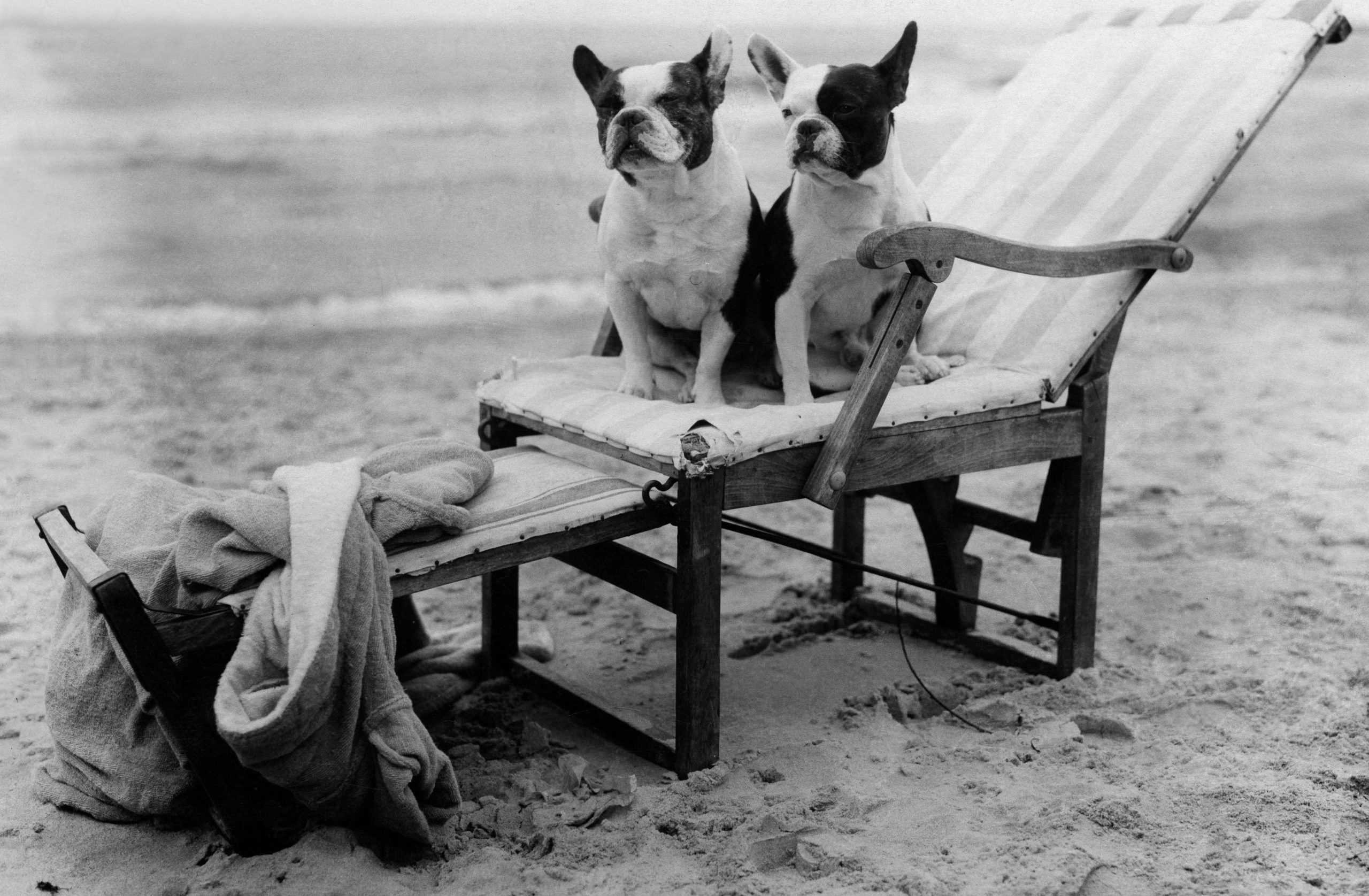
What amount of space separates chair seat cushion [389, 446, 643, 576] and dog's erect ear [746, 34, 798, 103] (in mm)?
876

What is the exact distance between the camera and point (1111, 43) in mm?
3320

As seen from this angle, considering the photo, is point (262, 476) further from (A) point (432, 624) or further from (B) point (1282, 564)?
(B) point (1282, 564)

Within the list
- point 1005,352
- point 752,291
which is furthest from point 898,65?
point 1005,352

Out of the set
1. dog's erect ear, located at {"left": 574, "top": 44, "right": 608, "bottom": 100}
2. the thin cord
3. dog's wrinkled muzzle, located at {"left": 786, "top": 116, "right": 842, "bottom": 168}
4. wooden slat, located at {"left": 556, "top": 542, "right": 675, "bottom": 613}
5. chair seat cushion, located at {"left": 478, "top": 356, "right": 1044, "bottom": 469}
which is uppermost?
dog's erect ear, located at {"left": 574, "top": 44, "right": 608, "bottom": 100}

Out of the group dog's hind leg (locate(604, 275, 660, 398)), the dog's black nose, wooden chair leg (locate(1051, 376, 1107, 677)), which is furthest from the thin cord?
the dog's black nose

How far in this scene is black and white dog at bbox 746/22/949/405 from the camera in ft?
8.12

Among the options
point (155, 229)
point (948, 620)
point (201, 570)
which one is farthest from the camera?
point (155, 229)

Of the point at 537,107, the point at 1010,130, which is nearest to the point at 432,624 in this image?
the point at 1010,130

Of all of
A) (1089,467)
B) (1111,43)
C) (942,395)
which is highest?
(1111,43)

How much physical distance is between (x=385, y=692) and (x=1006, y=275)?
1758 millimetres

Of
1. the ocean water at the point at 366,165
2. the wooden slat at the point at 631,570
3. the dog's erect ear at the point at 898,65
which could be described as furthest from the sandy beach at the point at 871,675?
the ocean water at the point at 366,165

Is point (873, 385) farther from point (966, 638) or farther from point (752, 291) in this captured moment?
point (966, 638)

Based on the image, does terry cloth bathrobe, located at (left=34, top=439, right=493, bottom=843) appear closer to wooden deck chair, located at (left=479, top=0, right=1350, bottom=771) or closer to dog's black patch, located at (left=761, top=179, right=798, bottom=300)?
wooden deck chair, located at (left=479, top=0, right=1350, bottom=771)

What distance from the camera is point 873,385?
8.00 feet
